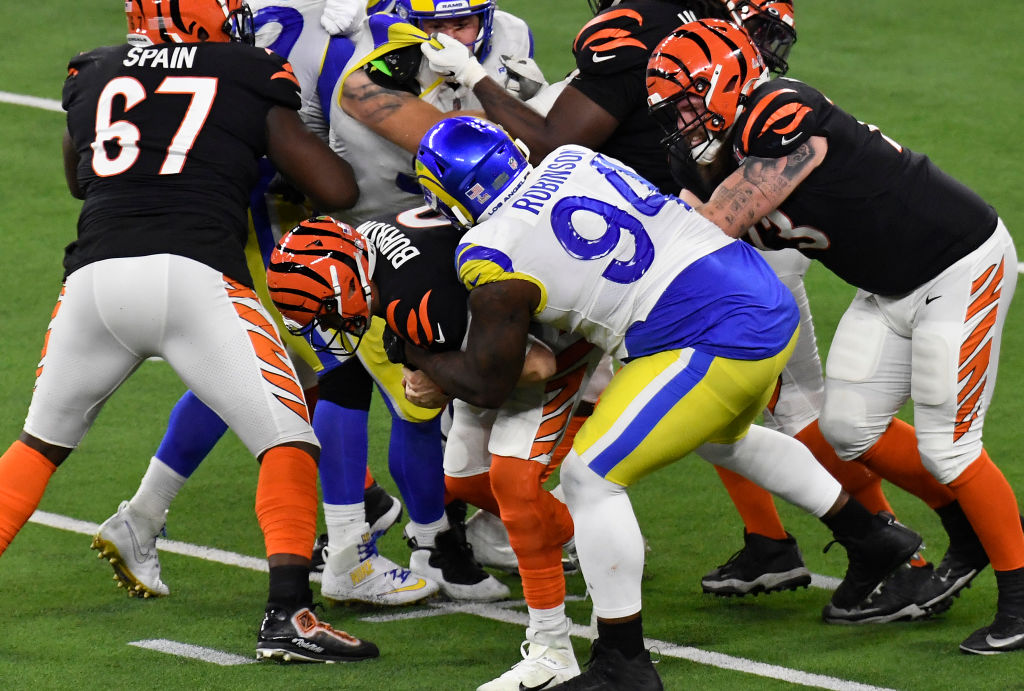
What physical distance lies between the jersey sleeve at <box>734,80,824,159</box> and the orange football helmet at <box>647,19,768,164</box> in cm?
6

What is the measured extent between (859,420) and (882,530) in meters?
0.33

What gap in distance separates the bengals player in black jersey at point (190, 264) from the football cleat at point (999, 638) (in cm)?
171

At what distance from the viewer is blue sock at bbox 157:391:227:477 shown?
523cm

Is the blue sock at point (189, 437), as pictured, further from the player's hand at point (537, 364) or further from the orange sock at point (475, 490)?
the player's hand at point (537, 364)

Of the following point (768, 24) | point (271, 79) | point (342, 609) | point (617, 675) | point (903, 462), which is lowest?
point (342, 609)

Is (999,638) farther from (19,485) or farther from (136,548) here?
(19,485)

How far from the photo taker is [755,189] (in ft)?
14.3

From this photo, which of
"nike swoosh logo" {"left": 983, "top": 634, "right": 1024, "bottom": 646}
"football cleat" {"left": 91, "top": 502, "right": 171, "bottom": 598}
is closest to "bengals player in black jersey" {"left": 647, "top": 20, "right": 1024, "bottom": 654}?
"nike swoosh logo" {"left": 983, "top": 634, "right": 1024, "bottom": 646}

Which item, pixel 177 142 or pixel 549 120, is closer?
pixel 177 142

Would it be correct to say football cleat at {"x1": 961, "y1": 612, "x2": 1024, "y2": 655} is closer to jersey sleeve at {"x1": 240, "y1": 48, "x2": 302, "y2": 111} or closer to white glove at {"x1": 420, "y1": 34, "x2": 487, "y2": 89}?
white glove at {"x1": 420, "y1": 34, "x2": 487, "y2": 89}

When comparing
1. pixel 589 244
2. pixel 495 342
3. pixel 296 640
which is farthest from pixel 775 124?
pixel 296 640

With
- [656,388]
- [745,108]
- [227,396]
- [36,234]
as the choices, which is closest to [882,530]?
[656,388]

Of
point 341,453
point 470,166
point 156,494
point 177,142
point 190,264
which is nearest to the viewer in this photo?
point 470,166

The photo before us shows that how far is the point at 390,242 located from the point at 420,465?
98 centimetres
